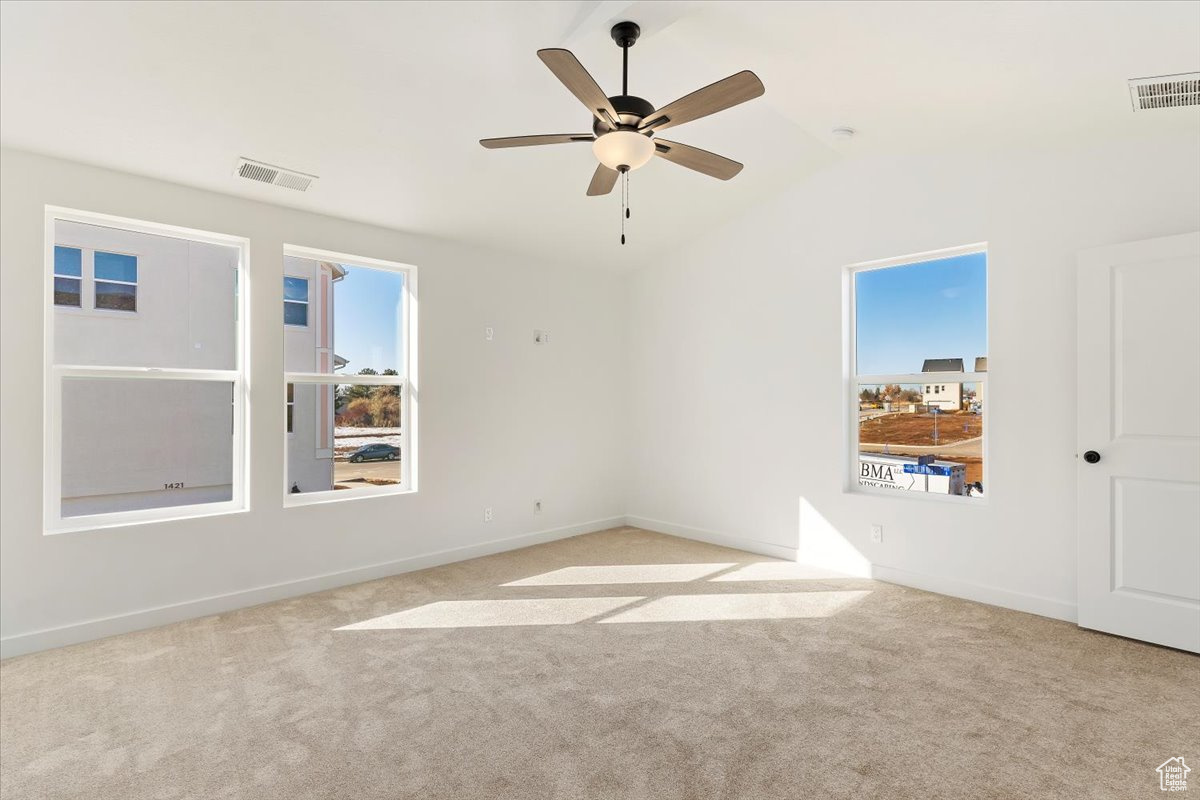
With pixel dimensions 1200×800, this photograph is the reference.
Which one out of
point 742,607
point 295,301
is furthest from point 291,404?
point 742,607

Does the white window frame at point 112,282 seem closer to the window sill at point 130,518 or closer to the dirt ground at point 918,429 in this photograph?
the window sill at point 130,518

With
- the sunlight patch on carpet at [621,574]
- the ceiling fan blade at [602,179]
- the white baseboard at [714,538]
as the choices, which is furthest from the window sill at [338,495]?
the ceiling fan blade at [602,179]

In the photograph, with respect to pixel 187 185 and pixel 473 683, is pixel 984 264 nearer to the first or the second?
pixel 473 683

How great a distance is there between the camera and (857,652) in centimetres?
323

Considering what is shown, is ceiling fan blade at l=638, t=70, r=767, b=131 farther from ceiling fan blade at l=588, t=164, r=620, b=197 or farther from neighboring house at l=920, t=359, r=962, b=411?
neighboring house at l=920, t=359, r=962, b=411

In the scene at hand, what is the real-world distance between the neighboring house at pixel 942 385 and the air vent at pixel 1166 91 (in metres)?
1.73

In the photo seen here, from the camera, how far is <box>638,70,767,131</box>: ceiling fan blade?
7.52 ft

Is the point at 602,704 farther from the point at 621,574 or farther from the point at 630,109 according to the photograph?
the point at 630,109

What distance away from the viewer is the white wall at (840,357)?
3.69 m

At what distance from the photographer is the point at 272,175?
147 inches

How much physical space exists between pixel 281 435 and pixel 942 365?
4.55 meters

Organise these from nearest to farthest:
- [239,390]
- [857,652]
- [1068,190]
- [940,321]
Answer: [857,652] < [1068,190] < [239,390] < [940,321]

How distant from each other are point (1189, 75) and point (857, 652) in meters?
3.07

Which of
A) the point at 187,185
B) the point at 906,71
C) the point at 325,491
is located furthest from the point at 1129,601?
the point at 187,185
